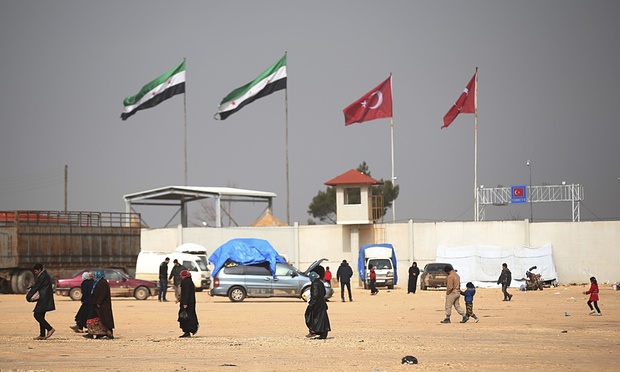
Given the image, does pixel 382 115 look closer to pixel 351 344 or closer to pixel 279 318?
pixel 279 318

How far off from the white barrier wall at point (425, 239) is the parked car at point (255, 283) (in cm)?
1603

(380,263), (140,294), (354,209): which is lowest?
(140,294)

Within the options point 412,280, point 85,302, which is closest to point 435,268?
point 412,280

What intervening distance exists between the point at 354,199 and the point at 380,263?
22.2 feet

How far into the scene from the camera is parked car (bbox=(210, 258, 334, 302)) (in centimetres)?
4038

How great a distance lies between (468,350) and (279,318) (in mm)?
11663

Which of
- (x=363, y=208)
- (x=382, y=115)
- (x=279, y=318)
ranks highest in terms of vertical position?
(x=382, y=115)

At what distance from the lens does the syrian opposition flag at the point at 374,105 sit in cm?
5944

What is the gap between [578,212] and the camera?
56156 millimetres

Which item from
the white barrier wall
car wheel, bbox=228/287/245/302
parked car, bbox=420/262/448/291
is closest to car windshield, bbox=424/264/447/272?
parked car, bbox=420/262/448/291

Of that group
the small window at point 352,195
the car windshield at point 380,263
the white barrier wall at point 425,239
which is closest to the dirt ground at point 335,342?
the car windshield at point 380,263

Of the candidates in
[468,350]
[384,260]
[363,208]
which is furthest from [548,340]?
[363,208]

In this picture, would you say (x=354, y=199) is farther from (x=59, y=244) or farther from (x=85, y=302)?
(x=85, y=302)

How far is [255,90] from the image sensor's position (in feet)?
212
